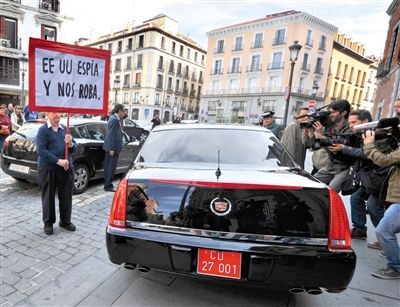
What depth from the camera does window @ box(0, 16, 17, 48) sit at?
27.1m

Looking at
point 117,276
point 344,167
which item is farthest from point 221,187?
point 344,167

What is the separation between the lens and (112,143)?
212 inches

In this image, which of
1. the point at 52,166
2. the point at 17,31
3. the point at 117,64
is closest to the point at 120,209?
the point at 52,166

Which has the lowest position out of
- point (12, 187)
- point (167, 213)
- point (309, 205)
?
point (12, 187)

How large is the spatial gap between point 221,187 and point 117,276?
152cm

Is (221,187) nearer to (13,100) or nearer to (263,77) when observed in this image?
(13,100)

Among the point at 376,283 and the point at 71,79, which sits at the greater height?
the point at 71,79

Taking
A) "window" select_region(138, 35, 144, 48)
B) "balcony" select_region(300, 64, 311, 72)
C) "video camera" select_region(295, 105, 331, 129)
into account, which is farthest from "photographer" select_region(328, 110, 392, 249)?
"window" select_region(138, 35, 144, 48)

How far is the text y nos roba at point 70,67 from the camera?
327cm

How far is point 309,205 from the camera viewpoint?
193 centimetres

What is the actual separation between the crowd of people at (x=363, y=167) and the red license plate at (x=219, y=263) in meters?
1.72

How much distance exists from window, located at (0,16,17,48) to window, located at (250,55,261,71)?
30.1 metres

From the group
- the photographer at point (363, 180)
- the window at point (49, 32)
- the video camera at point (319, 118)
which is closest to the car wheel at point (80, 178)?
the video camera at point (319, 118)

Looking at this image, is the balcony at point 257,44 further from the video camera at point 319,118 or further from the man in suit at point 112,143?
the video camera at point 319,118
